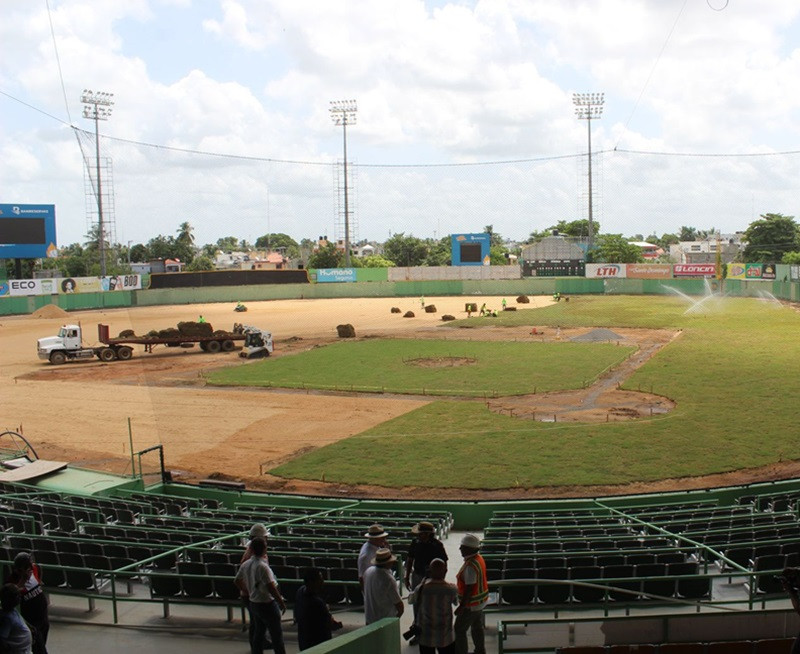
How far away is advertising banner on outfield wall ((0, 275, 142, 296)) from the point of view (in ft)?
284

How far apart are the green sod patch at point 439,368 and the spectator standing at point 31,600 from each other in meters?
28.1

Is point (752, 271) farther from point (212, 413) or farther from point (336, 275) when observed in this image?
point (212, 413)

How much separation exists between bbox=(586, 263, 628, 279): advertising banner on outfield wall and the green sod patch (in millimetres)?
57124

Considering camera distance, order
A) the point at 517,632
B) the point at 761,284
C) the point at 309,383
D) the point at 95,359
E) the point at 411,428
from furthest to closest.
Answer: the point at 761,284
the point at 95,359
the point at 309,383
the point at 411,428
the point at 517,632

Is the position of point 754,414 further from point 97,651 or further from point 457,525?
point 97,651

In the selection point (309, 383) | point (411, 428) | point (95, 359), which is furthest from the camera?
point (95, 359)

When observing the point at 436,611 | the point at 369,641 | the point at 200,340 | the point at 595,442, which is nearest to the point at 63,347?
the point at 200,340

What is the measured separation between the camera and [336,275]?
11238cm

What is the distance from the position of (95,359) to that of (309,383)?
19.2m

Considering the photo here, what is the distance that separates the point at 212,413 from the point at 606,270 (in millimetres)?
82811

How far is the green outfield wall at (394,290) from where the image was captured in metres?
91.6

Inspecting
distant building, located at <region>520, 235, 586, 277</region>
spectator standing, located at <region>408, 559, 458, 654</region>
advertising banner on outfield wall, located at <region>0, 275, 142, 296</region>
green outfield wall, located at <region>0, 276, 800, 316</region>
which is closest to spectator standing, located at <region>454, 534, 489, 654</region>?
spectator standing, located at <region>408, 559, 458, 654</region>

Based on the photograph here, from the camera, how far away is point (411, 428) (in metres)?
29.5

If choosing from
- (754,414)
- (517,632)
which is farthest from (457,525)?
(754,414)
